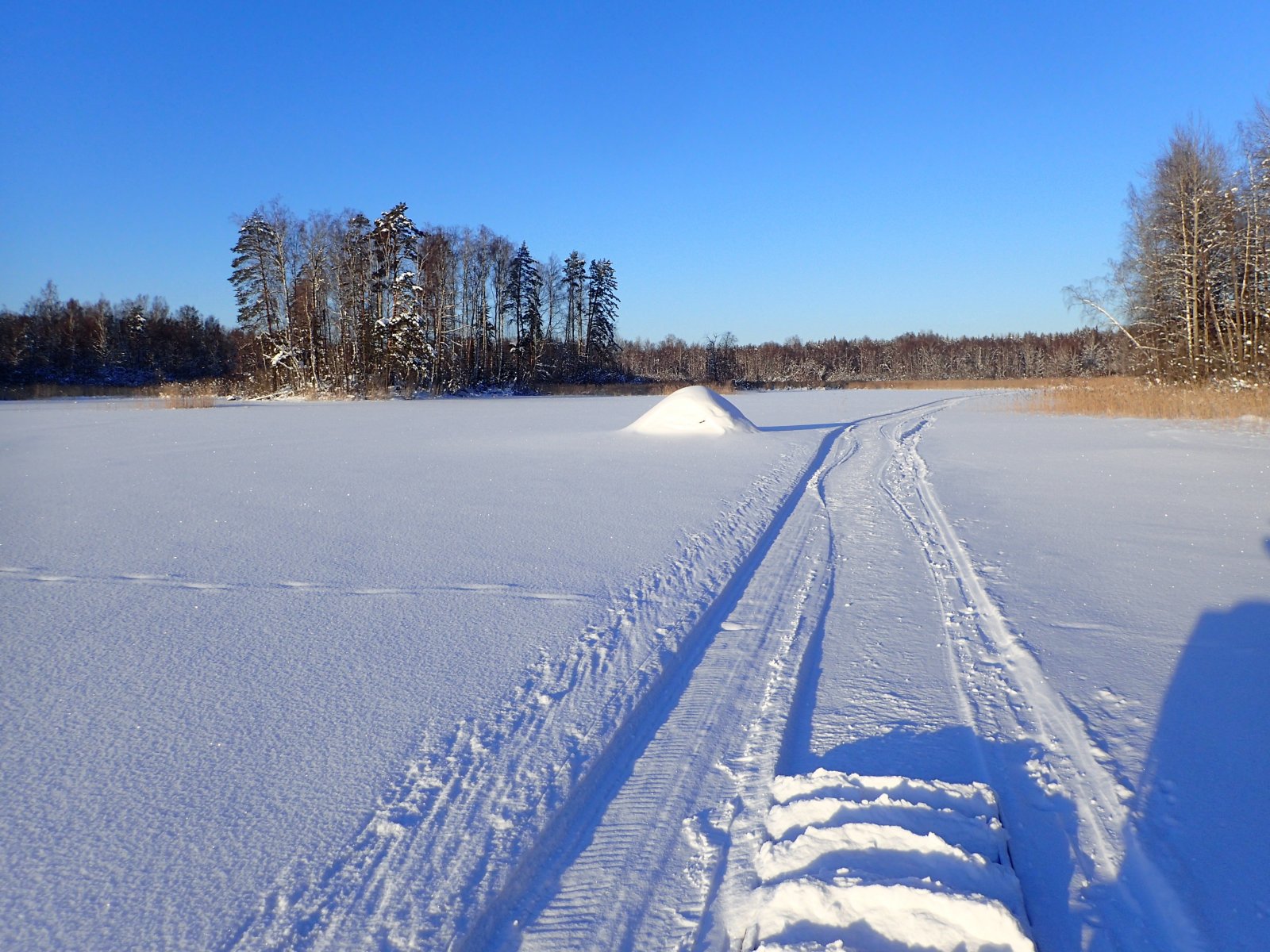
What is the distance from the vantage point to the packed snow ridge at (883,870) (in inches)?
74.0

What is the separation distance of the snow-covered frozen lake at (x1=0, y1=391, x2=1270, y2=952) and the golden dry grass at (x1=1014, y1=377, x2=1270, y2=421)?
13338 mm

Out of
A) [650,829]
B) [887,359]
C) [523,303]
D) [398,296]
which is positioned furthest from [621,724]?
[887,359]

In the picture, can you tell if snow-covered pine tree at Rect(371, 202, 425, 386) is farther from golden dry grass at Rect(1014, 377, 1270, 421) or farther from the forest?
→ golden dry grass at Rect(1014, 377, 1270, 421)

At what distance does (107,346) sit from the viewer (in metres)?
53.2

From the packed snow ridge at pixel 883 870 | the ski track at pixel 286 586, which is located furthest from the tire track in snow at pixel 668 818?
the ski track at pixel 286 586

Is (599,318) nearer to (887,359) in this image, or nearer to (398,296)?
(398,296)

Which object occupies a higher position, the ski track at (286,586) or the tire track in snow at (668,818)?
the ski track at (286,586)

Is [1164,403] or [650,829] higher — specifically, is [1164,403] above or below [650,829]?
above

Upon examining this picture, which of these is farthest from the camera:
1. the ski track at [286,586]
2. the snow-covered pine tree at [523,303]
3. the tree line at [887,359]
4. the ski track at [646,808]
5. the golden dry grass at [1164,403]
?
the tree line at [887,359]

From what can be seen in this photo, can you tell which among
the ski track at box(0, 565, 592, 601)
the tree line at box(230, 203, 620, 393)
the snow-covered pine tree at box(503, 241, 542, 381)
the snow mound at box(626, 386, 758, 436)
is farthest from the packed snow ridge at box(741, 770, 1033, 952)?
the snow-covered pine tree at box(503, 241, 542, 381)

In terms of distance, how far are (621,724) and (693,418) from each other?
44.1 ft

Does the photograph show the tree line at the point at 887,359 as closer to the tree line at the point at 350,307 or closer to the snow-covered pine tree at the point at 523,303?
the snow-covered pine tree at the point at 523,303

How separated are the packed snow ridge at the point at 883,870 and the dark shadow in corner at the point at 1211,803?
0.34 metres

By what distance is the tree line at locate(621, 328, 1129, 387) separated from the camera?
85438 millimetres
